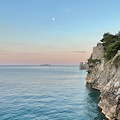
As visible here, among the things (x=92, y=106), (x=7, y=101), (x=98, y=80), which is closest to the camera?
(x=92, y=106)

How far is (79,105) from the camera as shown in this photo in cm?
3809

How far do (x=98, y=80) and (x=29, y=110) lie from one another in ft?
115

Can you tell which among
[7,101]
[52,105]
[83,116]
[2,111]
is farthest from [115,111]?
[7,101]

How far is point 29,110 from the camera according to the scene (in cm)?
3372

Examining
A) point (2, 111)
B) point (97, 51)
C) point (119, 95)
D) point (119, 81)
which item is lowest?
point (2, 111)

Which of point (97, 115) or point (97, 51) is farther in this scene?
point (97, 51)

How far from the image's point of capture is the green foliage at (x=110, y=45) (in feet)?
156

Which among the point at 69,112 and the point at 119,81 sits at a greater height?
the point at 119,81

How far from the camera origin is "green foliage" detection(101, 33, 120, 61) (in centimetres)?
4750

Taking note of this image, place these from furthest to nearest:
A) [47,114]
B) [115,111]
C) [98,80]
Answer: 1. [98,80]
2. [47,114]
3. [115,111]

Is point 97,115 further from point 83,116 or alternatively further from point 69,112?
point 69,112

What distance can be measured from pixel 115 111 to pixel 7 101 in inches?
1166

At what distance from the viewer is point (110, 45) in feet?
178

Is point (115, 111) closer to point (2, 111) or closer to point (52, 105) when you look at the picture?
point (52, 105)
